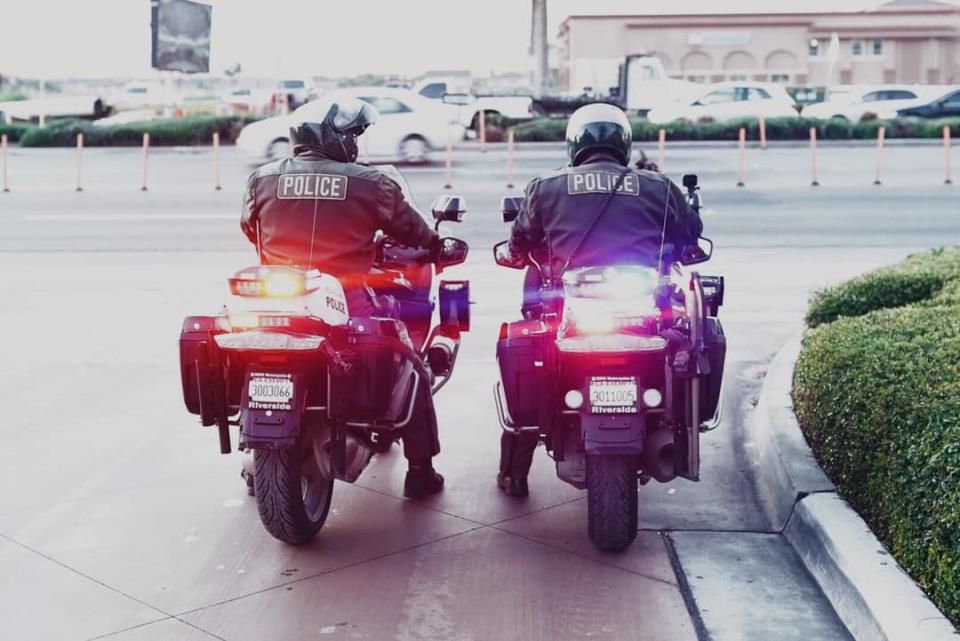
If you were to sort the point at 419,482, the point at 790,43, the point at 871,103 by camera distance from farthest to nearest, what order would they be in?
the point at 790,43, the point at 871,103, the point at 419,482

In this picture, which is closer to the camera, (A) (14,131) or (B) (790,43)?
(A) (14,131)

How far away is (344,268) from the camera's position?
5660 millimetres

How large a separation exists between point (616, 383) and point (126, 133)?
93.0 feet

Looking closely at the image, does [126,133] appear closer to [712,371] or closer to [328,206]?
[328,206]

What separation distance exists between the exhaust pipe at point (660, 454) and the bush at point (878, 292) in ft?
11.1

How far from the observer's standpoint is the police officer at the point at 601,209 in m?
5.67

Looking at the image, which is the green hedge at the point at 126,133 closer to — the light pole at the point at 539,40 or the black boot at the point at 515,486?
the light pole at the point at 539,40

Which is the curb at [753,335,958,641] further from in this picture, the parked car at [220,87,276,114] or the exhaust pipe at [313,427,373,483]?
the parked car at [220,87,276,114]

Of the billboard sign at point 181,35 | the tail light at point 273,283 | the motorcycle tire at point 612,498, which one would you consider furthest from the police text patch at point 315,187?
the billboard sign at point 181,35

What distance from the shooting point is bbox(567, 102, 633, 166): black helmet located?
231 inches

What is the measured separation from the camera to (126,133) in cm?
3153

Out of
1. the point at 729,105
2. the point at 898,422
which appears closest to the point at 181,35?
the point at 729,105

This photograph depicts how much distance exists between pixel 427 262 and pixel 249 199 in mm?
1079

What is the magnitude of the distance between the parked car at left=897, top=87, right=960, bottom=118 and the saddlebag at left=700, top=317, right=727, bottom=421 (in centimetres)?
3507
